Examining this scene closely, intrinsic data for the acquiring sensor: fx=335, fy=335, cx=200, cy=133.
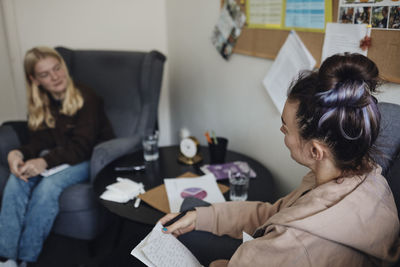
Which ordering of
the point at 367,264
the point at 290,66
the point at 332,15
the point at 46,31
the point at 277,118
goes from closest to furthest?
1. the point at 367,264
2. the point at 332,15
3. the point at 290,66
4. the point at 277,118
5. the point at 46,31

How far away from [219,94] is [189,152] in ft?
1.59

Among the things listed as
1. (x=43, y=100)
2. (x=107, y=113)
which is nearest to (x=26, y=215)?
(x=43, y=100)

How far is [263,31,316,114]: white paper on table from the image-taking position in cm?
125

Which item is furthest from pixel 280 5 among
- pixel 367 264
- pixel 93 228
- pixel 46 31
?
pixel 46 31

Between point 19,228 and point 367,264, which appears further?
point 19,228

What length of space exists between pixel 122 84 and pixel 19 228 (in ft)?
3.12

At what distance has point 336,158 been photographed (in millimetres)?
742

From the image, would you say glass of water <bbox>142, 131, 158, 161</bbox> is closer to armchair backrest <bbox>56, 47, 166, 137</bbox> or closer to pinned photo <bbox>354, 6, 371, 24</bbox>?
armchair backrest <bbox>56, 47, 166, 137</bbox>

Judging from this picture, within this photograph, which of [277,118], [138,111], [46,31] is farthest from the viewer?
[46,31]

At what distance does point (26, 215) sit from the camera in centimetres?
158

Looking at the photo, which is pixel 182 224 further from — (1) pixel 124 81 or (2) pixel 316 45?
(1) pixel 124 81

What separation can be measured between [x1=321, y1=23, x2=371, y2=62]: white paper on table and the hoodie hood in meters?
0.50

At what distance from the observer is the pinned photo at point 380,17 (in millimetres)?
943

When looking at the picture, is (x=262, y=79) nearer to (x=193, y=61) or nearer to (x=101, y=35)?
(x=193, y=61)
